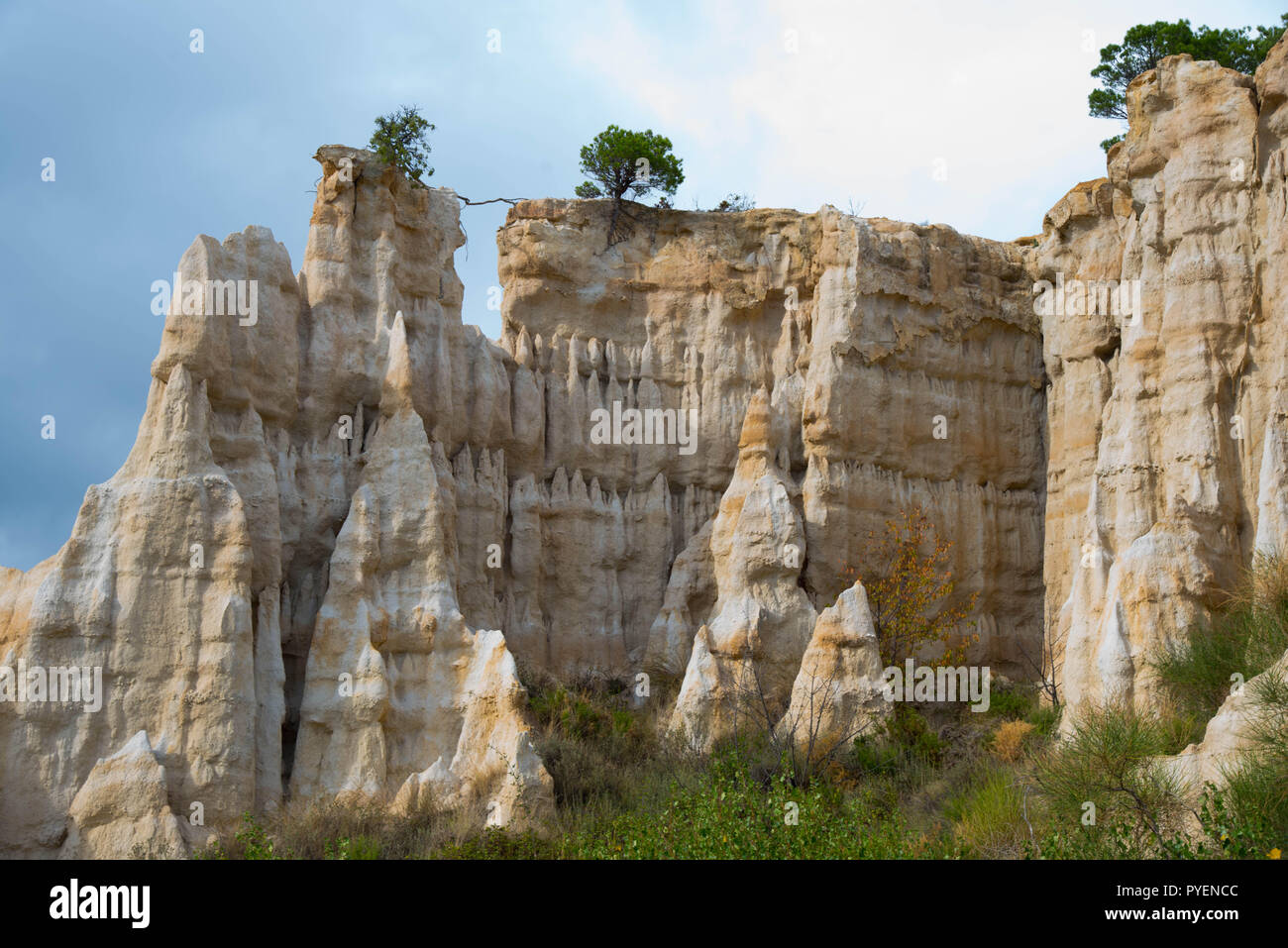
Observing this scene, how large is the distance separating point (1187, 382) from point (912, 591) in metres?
7.34

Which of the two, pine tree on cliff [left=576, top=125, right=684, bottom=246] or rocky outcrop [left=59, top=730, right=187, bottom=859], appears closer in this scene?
rocky outcrop [left=59, top=730, right=187, bottom=859]

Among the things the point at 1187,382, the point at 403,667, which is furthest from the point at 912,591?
the point at 403,667

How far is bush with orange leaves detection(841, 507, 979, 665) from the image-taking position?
2639 centimetres

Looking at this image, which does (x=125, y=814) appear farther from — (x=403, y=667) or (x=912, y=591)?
(x=912, y=591)

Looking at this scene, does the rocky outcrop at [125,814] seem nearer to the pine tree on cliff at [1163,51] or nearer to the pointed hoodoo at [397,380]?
the pointed hoodoo at [397,380]

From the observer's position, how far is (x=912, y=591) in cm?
2700

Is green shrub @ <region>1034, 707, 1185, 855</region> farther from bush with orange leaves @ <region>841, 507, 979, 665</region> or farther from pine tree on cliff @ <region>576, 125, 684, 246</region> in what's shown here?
pine tree on cliff @ <region>576, 125, 684, 246</region>

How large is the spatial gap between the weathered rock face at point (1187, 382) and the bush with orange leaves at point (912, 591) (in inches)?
118

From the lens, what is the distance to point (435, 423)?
84.2ft

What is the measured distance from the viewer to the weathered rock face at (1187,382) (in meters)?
20.0

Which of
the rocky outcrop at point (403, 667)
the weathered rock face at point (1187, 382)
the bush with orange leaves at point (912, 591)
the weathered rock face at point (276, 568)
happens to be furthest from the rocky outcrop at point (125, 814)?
the weathered rock face at point (1187, 382)

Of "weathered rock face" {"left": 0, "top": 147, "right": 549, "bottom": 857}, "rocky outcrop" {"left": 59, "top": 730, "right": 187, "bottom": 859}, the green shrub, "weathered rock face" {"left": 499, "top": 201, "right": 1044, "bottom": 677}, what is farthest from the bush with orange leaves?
"rocky outcrop" {"left": 59, "top": 730, "right": 187, "bottom": 859}

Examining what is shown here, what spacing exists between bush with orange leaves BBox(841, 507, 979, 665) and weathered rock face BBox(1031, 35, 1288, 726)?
3.00 m

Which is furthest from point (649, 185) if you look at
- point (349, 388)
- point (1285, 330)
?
point (1285, 330)
